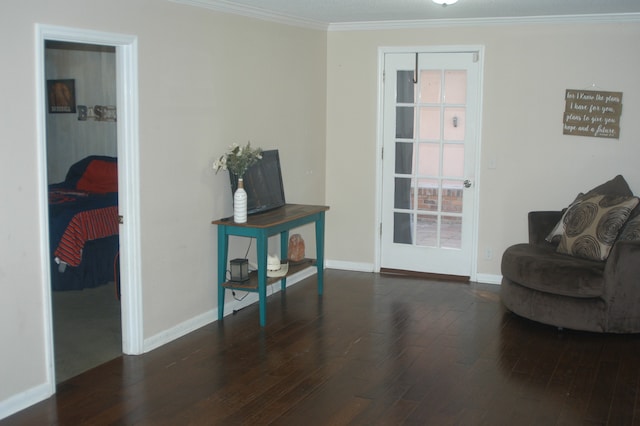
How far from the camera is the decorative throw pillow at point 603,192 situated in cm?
548

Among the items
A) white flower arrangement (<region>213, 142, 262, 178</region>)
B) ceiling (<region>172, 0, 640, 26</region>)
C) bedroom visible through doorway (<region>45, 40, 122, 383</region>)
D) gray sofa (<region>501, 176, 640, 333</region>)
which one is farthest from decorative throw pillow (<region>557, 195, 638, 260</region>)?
bedroom visible through doorway (<region>45, 40, 122, 383</region>)

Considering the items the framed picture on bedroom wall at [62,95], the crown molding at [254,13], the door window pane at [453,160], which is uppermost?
the crown molding at [254,13]

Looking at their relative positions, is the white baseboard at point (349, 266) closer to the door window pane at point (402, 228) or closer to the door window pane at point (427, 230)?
the door window pane at point (402, 228)

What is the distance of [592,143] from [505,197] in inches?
33.0

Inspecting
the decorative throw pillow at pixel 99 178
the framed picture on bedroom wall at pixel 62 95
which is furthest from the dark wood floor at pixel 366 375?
the framed picture on bedroom wall at pixel 62 95

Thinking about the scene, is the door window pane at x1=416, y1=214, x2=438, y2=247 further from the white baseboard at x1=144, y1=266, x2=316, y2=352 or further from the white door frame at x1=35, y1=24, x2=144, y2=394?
the white door frame at x1=35, y1=24, x2=144, y2=394

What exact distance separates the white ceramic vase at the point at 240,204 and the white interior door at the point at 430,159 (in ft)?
6.43

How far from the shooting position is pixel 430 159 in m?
6.31

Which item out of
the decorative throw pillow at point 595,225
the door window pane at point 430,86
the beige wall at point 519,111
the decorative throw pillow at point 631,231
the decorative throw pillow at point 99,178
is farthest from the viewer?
the decorative throw pillow at point 99,178

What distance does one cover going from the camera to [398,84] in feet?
20.8

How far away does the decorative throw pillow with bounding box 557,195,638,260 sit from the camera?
4.97 m

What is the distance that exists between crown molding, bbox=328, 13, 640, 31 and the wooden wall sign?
0.57 meters

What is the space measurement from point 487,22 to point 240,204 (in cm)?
272

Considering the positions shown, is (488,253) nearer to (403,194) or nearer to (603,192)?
(403,194)
